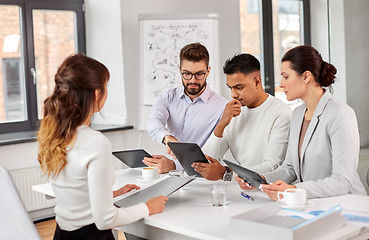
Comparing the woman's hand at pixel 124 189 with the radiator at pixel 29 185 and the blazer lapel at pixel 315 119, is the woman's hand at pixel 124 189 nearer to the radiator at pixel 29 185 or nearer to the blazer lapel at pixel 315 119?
the blazer lapel at pixel 315 119

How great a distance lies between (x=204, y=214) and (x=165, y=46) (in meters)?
3.26

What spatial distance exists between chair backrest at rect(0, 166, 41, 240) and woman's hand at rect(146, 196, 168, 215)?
46 centimetres

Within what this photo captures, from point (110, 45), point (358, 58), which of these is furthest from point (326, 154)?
point (110, 45)

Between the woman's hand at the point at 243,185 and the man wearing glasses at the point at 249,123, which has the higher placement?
the man wearing glasses at the point at 249,123

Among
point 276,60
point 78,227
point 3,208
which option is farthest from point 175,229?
point 276,60

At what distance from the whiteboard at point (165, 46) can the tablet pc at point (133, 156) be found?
200cm

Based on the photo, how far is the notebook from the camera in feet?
7.67

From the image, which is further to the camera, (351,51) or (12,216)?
(351,51)

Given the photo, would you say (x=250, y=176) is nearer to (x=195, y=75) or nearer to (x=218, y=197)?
(x=218, y=197)

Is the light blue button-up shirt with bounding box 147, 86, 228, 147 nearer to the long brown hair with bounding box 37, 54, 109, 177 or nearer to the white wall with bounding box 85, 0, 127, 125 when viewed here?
the long brown hair with bounding box 37, 54, 109, 177

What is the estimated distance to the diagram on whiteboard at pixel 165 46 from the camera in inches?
204

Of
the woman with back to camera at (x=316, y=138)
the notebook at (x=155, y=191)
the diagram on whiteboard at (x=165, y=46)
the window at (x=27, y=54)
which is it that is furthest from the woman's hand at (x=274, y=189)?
the window at (x=27, y=54)

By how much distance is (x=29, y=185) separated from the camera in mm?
4727

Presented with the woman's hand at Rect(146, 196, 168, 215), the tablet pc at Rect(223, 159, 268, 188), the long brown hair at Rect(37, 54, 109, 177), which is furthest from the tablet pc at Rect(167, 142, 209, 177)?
the long brown hair at Rect(37, 54, 109, 177)
